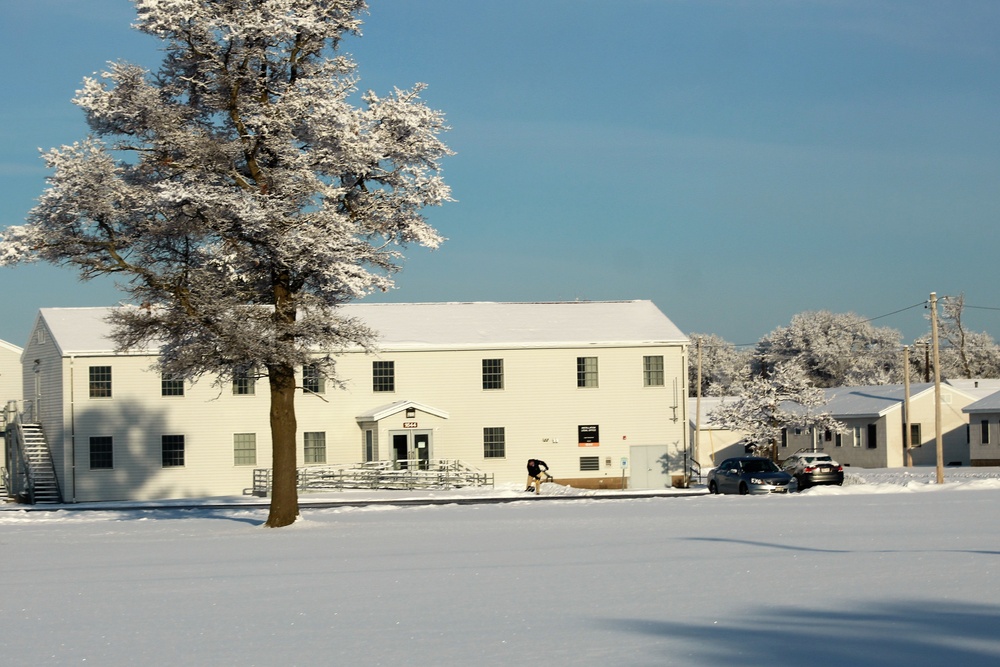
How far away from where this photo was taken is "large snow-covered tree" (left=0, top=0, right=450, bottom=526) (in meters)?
27.6

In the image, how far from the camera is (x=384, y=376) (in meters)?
53.8

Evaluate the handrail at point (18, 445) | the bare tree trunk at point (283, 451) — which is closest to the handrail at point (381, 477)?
the handrail at point (18, 445)

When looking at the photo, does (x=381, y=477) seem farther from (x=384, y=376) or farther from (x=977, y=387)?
(x=977, y=387)

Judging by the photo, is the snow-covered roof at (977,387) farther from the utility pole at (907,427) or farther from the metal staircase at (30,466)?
the metal staircase at (30,466)

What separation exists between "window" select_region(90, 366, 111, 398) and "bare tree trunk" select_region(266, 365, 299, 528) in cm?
2370

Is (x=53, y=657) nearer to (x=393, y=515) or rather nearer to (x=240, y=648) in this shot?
(x=240, y=648)

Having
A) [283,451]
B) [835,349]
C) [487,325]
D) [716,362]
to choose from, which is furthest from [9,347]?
[716,362]

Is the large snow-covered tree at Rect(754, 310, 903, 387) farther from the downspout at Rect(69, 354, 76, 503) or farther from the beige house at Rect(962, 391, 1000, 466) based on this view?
the downspout at Rect(69, 354, 76, 503)

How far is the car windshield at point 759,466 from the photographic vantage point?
4443 cm

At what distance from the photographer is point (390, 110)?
2920cm

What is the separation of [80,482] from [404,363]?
1420cm

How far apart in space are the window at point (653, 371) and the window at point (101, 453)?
22.8 meters

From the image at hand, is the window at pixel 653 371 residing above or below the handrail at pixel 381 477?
above

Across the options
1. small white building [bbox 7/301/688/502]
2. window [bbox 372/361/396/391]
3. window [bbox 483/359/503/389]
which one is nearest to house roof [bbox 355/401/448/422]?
small white building [bbox 7/301/688/502]
